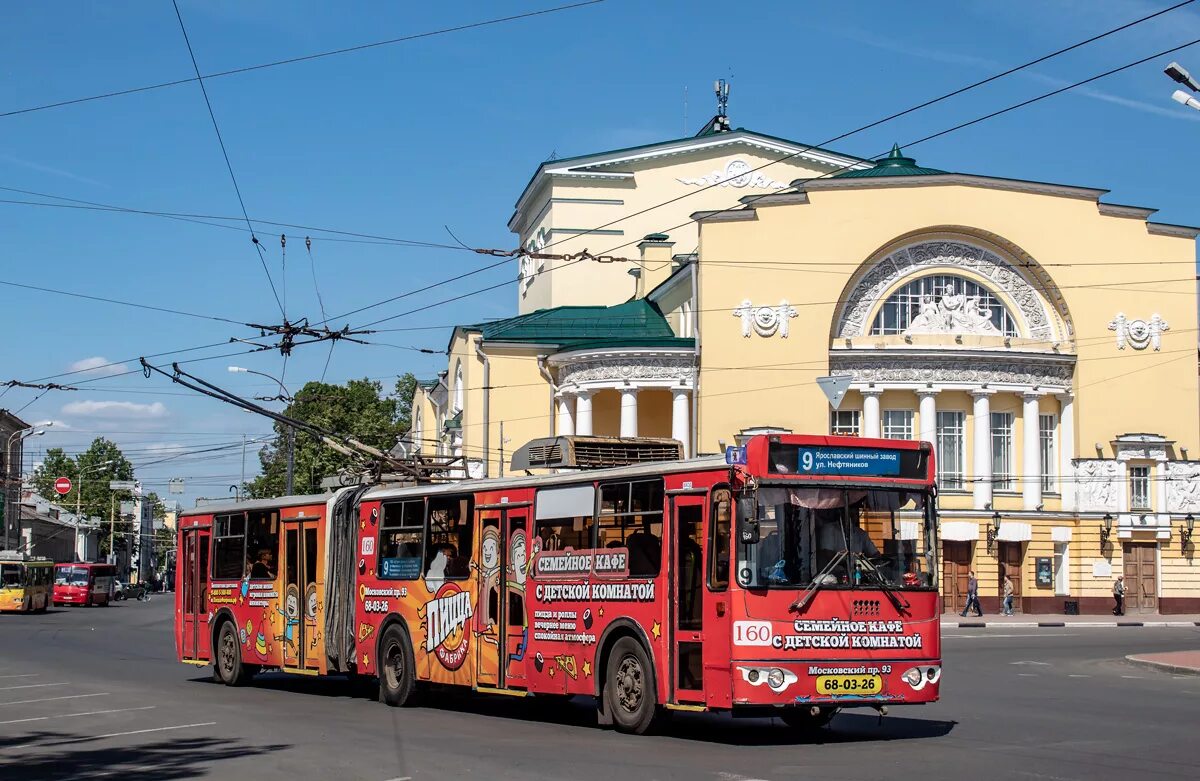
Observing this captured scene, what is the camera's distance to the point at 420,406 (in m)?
76.6

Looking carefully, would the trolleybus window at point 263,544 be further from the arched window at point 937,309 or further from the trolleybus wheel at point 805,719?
the arched window at point 937,309

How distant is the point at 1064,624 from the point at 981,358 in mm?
9242

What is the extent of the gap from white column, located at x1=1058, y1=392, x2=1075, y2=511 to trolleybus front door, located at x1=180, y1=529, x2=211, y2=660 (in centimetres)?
3416

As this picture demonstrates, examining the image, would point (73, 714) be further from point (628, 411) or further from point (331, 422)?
point (331, 422)

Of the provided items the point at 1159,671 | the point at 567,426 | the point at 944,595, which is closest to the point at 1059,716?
the point at 1159,671

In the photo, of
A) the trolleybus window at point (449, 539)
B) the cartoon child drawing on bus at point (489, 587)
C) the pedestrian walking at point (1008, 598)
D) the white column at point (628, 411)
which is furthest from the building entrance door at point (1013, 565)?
the cartoon child drawing on bus at point (489, 587)

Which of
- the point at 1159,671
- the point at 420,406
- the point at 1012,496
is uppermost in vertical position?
the point at 420,406

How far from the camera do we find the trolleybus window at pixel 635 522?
14914 mm

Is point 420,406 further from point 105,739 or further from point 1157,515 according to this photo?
point 105,739

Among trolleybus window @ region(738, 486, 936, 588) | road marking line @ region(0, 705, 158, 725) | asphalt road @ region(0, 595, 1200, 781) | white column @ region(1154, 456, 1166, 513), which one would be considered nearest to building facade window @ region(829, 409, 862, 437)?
white column @ region(1154, 456, 1166, 513)

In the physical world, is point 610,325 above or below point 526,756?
above

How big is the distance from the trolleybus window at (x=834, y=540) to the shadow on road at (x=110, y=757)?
4.57m

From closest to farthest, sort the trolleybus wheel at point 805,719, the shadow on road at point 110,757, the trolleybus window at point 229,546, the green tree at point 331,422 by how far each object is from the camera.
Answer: the shadow on road at point 110,757 → the trolleybus wheel at point 805,719 → the trolleybus window at point 229,546 → the green tree at point 331,422

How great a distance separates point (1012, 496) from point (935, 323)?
20.3 ft
